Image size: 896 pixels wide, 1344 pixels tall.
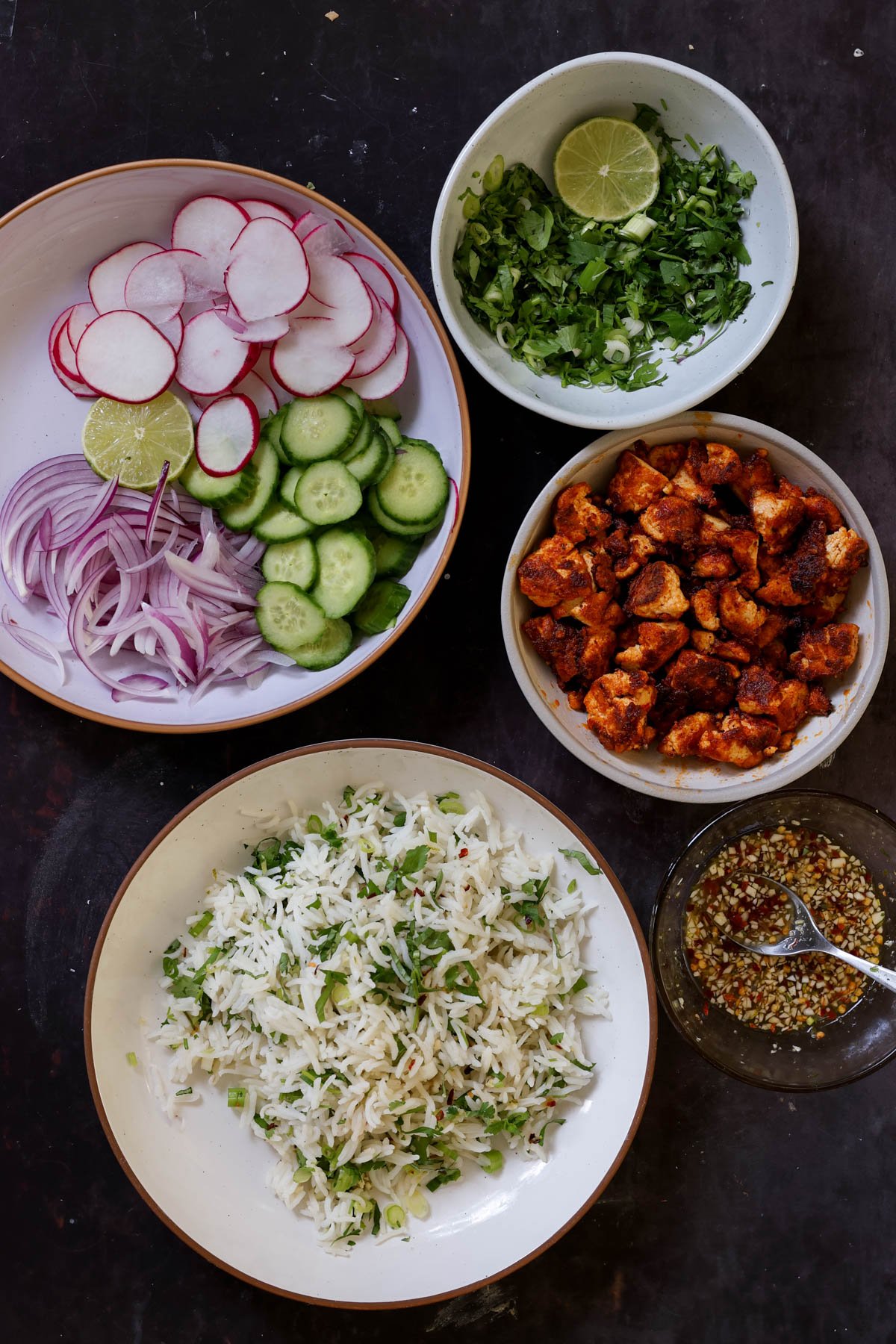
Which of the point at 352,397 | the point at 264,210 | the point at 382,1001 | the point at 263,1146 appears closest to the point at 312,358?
the point at 352,397

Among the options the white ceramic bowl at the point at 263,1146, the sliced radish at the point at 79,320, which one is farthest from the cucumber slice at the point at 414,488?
the sliced radish at the point at 79,320

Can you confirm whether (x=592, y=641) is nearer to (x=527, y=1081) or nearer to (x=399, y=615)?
(x=399, y=615)

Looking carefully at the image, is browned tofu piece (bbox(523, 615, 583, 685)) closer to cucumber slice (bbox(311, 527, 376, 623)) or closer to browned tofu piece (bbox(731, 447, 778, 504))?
cucumber slice (bbox(311, 527, 376, 623))

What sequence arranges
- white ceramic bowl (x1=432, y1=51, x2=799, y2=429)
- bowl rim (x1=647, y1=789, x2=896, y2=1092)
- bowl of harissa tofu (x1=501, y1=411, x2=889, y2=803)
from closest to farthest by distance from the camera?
white ceramic bowl (x1=432, y1=51, x2=799, y2=429) < bowl of harissa tofu (x1=501, y1=411, x2=889, y2=803) < bowl rim (x1=647, y1=789, x2=896, y2=1092)

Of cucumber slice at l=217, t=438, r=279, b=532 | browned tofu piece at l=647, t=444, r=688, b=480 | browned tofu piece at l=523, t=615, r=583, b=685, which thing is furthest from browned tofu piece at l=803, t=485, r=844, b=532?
cucumber slice at l=217, t=438, r=279, b=532

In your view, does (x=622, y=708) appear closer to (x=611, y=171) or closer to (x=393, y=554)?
(x=393, y=554)

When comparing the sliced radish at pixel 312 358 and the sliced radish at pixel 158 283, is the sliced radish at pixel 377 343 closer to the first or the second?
the sliced radish at pixel 312 358

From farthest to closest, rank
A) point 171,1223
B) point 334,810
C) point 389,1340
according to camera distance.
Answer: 1. point 389,1340
2. point 334,810
3. point 171,1223

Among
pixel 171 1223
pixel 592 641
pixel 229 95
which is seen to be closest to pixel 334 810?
pixel 592 641
